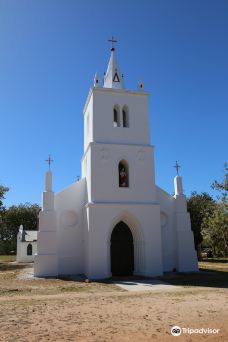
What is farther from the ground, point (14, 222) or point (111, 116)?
point (111, 116)

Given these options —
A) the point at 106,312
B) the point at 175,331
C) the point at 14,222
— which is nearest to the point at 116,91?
the point at 106,312

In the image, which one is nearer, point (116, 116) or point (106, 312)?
point (106, 312)

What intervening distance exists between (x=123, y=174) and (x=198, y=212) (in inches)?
839

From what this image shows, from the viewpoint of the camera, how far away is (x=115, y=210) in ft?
72.0

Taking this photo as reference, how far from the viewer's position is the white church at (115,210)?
2173 cm

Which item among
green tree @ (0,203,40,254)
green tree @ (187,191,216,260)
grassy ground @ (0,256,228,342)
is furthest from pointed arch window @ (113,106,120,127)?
green tree @ (0,203,40,254)

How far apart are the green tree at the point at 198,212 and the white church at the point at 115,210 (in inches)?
493

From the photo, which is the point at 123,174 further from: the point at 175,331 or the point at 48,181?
the point at 175,331

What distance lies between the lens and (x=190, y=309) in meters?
10.9

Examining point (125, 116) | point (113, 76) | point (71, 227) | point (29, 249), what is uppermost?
point (113, 76)


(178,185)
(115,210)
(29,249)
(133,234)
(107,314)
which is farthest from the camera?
(29,249)

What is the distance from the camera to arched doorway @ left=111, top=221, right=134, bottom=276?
2242 centimetres

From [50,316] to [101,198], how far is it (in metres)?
12.5

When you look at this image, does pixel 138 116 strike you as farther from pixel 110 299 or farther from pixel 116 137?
pixel 110 299
